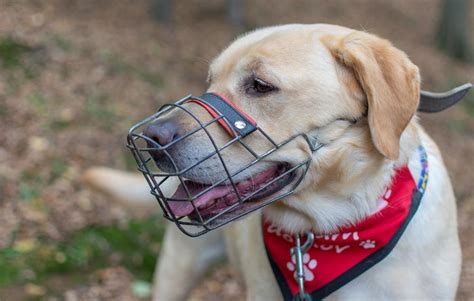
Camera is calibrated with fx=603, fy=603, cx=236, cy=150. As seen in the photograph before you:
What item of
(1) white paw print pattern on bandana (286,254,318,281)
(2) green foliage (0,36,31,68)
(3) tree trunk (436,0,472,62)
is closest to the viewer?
(1) white paw print pattern on bandana (286,254,318,281)

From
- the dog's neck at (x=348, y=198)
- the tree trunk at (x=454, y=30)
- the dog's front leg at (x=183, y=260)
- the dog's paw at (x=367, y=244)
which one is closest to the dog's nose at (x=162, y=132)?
the dog's neck at (x=348, y=198)

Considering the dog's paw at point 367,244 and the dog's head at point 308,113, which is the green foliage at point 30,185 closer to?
the dog's head at point 308,113

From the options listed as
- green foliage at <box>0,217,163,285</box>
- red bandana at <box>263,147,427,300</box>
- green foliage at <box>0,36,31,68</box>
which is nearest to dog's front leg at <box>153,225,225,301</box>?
green foliage at <box>0,217,163,285</box>

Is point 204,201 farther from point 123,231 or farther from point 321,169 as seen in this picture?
point 123,231

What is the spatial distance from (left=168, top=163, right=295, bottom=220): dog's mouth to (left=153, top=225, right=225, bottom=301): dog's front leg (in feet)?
3.95

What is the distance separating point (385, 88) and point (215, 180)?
27.1 inches

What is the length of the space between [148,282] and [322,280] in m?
2.20

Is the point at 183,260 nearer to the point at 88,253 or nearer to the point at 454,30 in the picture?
the point at 88,253

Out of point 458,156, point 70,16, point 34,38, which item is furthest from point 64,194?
point 458,156

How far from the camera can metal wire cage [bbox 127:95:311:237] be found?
2.06 meters

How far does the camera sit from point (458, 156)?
22.7ft

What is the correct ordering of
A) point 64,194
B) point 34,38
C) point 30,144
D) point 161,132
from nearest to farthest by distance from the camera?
point 161,132 < point 64,194 < point 30,144 < point 34,38

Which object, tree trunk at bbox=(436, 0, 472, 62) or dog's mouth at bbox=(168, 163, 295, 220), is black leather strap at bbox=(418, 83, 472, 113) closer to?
dog's mouth at bbox=(168, 163, 295, 220)

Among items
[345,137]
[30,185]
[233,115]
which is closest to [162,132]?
[233,115]
